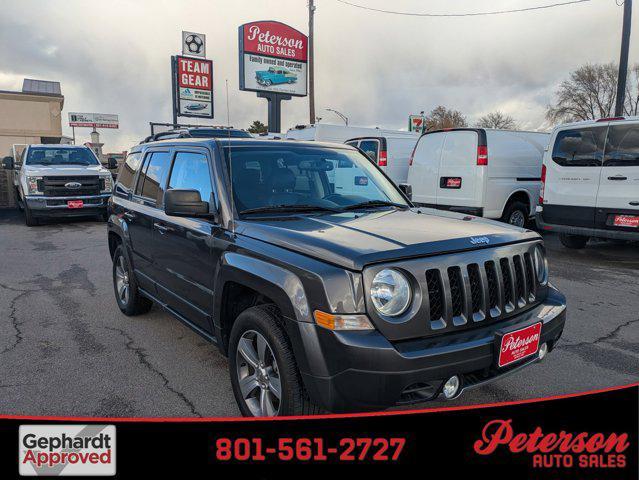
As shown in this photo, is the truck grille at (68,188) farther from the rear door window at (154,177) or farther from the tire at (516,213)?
the tire at (516,213)

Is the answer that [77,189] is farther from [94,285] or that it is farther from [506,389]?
[506,389]

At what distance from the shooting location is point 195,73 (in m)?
24.2

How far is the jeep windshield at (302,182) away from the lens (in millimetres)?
3340

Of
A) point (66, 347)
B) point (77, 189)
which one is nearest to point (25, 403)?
point (66, 347)

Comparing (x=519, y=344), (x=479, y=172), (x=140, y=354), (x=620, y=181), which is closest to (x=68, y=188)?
(x=140, y=354)

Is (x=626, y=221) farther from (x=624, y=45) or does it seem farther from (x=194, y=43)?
(x=194, y=43)

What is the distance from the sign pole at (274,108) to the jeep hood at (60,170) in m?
11.1

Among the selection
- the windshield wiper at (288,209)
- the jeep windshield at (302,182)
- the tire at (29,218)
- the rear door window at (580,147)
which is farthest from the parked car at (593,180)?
the tire at (29,218)

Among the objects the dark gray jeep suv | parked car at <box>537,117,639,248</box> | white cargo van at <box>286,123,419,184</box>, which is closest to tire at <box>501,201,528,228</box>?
parked car at <box>537,117,639,248</box>

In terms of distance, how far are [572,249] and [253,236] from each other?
8208 millimetres

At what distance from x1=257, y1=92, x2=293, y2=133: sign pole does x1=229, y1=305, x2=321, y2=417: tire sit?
20.6 meters

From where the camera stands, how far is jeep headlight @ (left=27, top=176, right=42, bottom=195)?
1198cm

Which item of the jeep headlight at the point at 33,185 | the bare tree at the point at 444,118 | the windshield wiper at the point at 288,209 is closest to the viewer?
the windshield wiper at the point at 288,209

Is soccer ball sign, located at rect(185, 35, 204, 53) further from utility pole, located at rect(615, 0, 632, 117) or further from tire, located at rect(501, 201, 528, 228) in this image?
tire, located at rect(501, 201, 528, 228)
